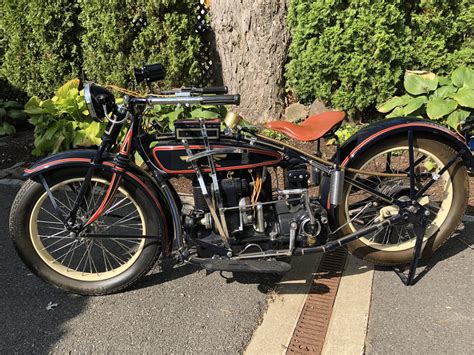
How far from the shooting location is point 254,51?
5418 mm

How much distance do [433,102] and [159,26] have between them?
3.27 m

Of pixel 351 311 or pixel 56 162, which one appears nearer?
pixel 56 162

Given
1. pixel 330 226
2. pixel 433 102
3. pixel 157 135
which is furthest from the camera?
pixel 433 102

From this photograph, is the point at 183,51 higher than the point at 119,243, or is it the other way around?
the point at 183,51

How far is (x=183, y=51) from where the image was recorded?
17.1ft

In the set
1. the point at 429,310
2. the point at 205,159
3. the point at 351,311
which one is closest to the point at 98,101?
the point at 205,159

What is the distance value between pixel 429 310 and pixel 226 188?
1.48 metres

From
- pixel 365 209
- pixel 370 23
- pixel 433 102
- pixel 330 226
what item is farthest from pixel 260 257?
pixel 370 23

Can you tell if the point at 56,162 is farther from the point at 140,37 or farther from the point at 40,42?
the point at 40,42

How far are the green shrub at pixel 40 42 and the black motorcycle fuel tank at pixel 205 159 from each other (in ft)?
13.0

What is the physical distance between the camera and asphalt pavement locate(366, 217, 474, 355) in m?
2.34

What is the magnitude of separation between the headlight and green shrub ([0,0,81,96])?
373 centimetres

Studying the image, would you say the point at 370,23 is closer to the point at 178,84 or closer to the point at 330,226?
the point at 178,84

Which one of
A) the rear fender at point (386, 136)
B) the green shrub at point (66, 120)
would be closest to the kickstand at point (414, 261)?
the rear fender at point (386, 136)
